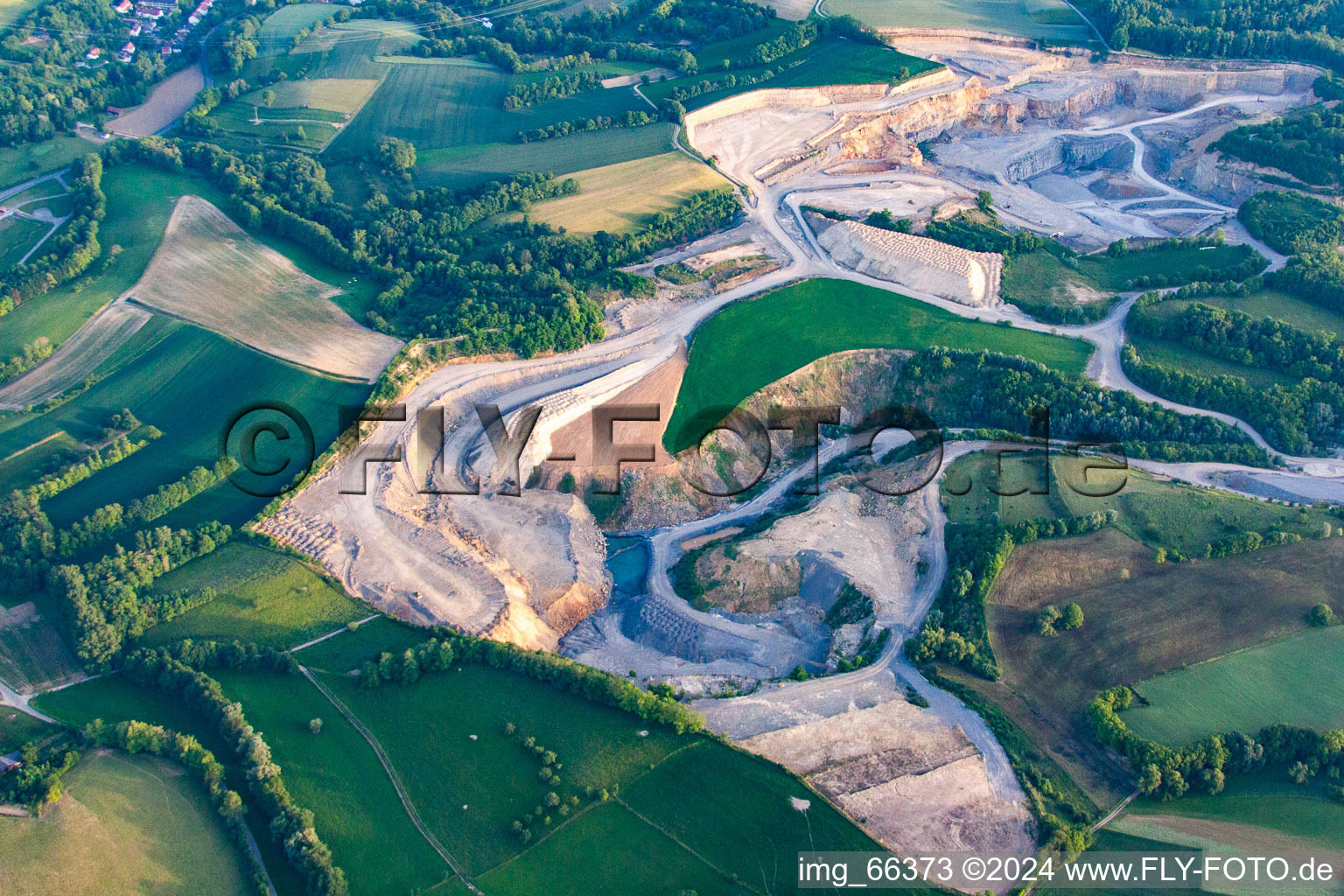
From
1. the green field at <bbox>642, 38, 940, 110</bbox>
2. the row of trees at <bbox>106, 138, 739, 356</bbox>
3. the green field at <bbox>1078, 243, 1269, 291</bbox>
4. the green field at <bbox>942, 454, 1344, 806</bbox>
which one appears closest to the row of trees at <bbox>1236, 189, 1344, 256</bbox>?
the green field at <bbox>1078, 243, 1269, 291</bbox>

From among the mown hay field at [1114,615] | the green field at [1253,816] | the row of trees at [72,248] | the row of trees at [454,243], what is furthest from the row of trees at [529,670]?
the row of trees at [72,248]

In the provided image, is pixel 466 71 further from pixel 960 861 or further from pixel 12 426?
pixel 960 861

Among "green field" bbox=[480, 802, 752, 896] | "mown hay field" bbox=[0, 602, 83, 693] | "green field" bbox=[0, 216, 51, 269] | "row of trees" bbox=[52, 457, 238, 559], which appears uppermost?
"green field" bbox=[0, 216, 51, 269]

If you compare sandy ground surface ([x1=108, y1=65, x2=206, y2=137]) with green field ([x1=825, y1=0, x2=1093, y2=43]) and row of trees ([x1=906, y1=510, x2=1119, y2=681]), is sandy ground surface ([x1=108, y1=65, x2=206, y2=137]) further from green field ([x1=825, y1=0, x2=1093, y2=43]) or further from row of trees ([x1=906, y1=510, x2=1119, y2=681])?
row of trees ([x1=906, y1=510, x2=1119, y2=681])

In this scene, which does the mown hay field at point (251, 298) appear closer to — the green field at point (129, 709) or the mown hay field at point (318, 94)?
the mown hay field at point (318, 94)

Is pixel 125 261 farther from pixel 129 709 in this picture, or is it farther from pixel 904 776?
pixel 904 776

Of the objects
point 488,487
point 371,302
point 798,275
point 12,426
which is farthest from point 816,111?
point 12,426
